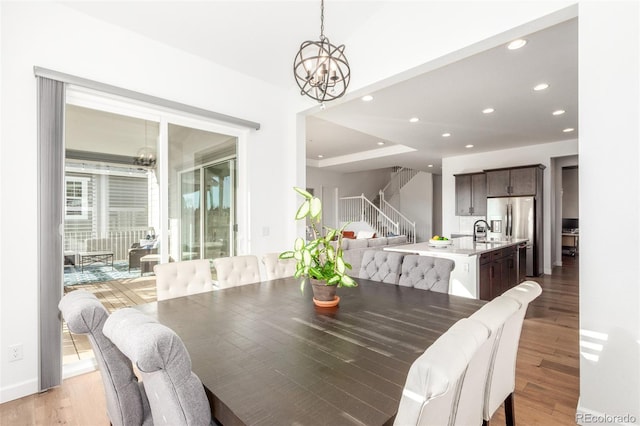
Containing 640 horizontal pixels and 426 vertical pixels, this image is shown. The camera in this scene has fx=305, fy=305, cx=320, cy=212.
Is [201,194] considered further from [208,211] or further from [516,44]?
[516,44]

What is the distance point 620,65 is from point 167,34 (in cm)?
346

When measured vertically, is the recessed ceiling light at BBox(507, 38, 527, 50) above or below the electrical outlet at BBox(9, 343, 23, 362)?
above

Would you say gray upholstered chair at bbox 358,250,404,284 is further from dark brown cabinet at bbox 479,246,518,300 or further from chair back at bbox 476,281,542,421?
dark brown cabinet at bbox 479,246,518,300

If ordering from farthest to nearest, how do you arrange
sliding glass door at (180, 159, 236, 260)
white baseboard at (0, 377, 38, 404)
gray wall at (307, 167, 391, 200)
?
gray wall at (307, 167, 391, 200) → sliding glass door at (180, 159, 236, 260) → white baseboard at (0, 377, 38, 404)

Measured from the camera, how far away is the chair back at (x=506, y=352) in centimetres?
135

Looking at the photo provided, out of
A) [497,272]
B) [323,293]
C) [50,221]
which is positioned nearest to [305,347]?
[323,293]

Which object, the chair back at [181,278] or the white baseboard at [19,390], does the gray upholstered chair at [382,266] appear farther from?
the white baseboard at [19,390]

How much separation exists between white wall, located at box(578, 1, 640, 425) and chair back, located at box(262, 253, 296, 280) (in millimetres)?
2180

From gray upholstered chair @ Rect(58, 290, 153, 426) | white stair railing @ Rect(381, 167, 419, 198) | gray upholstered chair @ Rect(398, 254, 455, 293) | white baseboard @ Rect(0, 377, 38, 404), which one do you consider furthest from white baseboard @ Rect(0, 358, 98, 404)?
white stair railing @ Rect(381, 167, 419, 198)

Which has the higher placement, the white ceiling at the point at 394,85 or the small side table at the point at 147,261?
the white ceiling at the point at 394,85

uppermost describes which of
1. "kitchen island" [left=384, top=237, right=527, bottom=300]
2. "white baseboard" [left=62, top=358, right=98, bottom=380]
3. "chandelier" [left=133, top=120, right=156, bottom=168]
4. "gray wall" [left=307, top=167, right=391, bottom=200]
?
"gray wall" [left=307, top=167, right=391, bottom=200]

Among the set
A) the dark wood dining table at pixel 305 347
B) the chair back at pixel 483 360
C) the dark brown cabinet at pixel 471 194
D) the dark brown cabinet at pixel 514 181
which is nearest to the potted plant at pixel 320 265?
the dark wood dining table at pixel 305 347

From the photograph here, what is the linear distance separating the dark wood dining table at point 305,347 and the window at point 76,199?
1338 millimetres

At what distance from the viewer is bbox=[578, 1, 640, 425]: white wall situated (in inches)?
67.6
